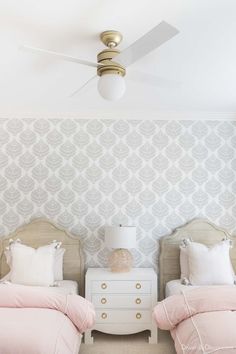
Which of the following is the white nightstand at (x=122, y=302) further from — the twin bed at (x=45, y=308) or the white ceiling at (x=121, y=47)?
the white ceiling at (x=121, y=47)

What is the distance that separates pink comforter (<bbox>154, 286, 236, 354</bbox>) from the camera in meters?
2.24

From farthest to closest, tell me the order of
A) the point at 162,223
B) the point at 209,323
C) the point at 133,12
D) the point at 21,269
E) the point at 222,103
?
the point at 162,223 → the point at 222,103 → the point at 21,269 → the point at 209,323 → the point at 133,12

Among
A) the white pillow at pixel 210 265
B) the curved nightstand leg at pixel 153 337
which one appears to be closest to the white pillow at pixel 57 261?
the curved nightstand leg at pixel 153 337

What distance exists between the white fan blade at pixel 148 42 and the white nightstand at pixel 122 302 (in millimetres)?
2248

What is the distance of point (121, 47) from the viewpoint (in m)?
2.46

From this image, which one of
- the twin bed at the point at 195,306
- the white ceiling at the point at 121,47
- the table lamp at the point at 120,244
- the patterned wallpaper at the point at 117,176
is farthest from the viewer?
the patterned wallpaper at the point at 117,176

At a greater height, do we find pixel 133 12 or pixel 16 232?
pixel 133 12

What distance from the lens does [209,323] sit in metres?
2.48

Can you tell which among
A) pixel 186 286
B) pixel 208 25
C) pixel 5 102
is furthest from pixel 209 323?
pixel 5 102

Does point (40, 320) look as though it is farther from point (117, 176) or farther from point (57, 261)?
point (117, 176)

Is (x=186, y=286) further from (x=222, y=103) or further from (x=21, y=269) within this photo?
(x=222, y=103)

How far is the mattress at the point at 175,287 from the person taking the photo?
348cm

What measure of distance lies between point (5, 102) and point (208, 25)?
8.07 ft

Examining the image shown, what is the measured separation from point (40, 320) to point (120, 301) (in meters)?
1.23
